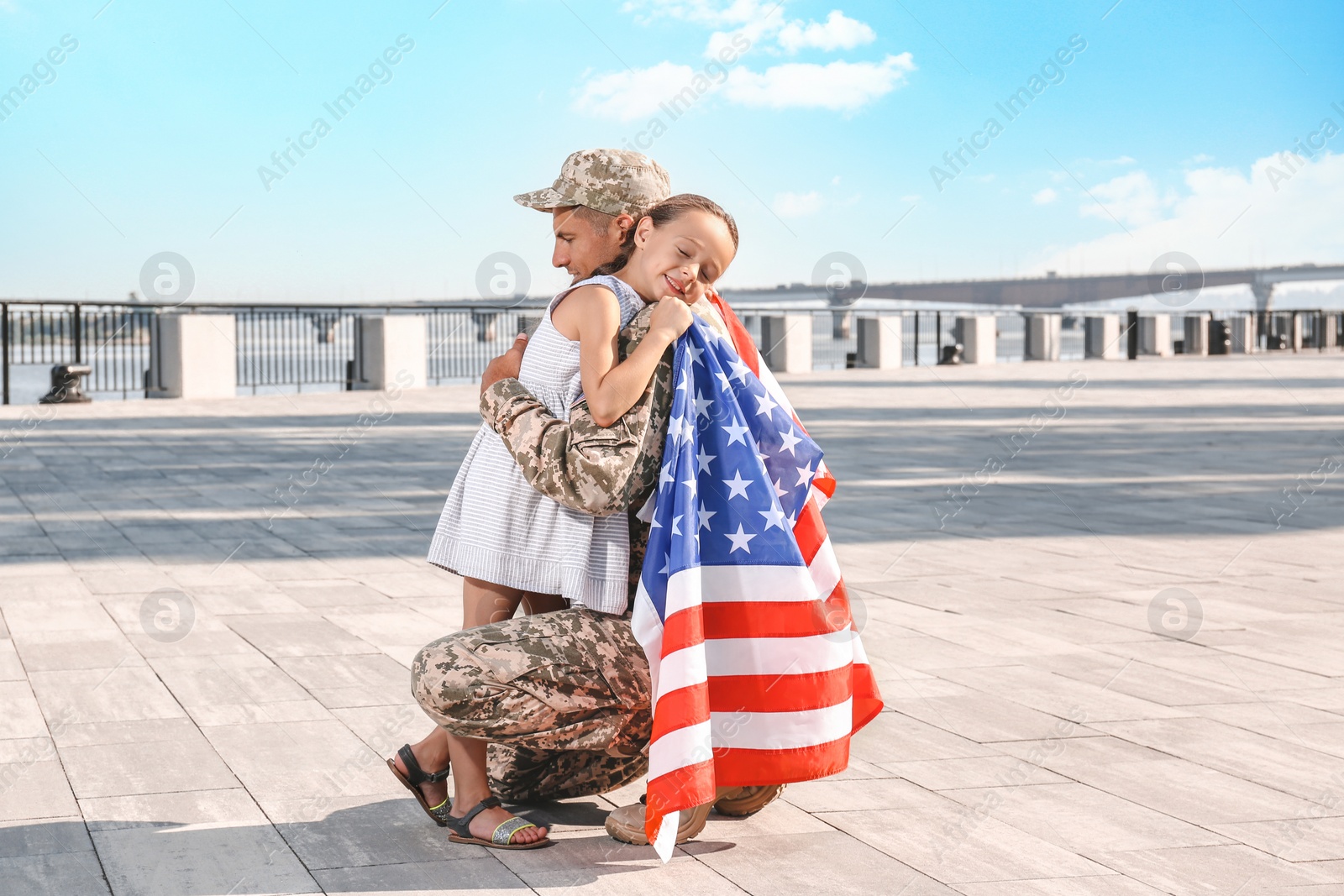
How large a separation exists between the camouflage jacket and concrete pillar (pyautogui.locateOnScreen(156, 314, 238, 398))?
1742 cm

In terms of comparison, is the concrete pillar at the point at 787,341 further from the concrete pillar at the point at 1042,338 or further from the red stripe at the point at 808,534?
the red stripe at the point at 808,534

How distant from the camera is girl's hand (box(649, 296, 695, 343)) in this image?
3141 millimetres

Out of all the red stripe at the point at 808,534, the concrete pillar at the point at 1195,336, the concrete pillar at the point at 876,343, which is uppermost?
the concrete pillar at the point at 1195,336

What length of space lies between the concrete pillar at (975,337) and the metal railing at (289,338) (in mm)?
224

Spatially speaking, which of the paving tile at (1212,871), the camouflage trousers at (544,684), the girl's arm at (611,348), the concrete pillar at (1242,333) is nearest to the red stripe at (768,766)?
the camouflage trousers at (544,684)

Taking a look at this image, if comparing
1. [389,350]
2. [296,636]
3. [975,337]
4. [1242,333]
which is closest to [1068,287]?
[1242,333]

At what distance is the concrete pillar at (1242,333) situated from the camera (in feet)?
124

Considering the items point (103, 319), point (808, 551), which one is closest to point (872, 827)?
point (808, 551)

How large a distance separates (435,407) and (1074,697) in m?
14.8

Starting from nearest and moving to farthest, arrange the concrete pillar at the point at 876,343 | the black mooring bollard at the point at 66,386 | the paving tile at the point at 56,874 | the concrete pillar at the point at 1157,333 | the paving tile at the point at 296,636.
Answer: the paving tile at the point at 56,874, the paving tile at the point at 296,636, the black mooring bollard at the point at 66,386, the concrete pillar at the point at 876,343, the concrete pillar at the point at 1157,333

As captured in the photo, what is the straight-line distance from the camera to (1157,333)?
35.0 meters

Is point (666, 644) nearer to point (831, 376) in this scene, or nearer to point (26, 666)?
point (26, 666)

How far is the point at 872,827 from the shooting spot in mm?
3471

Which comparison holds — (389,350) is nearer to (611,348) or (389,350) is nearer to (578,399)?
(578,399)
